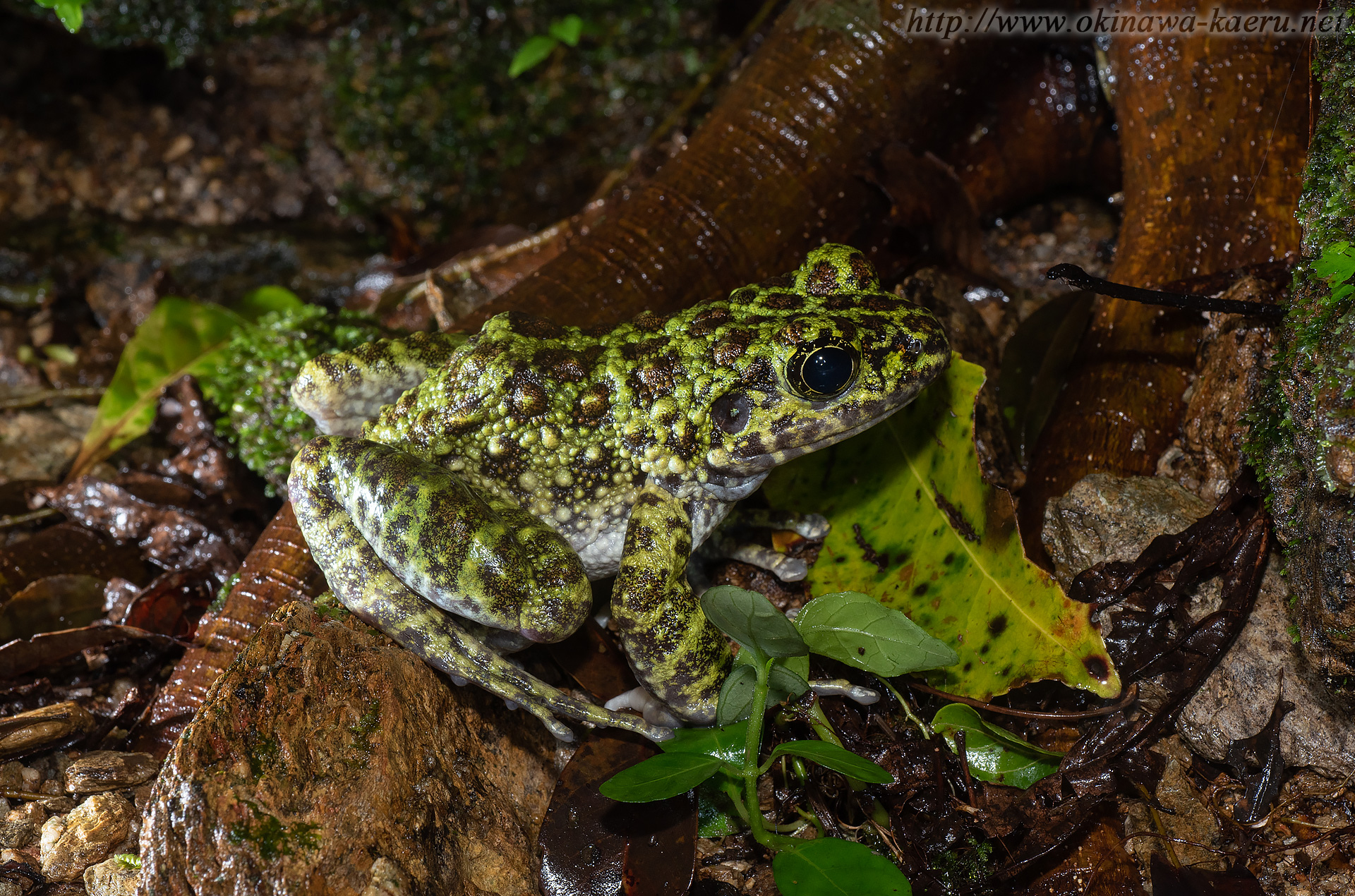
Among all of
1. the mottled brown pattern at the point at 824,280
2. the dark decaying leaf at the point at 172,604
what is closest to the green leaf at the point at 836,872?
the mottled brown pattern at the point at 824,280

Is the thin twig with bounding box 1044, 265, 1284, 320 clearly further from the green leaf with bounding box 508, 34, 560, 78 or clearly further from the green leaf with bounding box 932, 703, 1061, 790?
the green leaf with bounding box 508, 34, 560, 78

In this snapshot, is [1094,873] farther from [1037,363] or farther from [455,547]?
[455,547]

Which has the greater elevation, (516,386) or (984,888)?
(516,386)

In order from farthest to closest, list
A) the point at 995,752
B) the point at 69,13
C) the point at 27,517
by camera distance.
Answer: the point at 27,517
the point at 69,13
the point at 995,752

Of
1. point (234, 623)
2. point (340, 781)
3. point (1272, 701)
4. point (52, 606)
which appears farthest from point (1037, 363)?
point (52, 606)

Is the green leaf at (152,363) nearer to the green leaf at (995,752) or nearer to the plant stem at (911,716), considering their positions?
the plant stem at (911,716)

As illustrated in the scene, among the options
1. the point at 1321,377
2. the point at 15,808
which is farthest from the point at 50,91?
the point at 1321,377

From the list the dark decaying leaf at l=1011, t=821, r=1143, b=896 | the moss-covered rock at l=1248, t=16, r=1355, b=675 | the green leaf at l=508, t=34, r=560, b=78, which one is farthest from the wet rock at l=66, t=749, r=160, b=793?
the green leaf at l=508, t=34, r=560, b=78

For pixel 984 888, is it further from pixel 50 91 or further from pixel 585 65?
pixel 50 91
